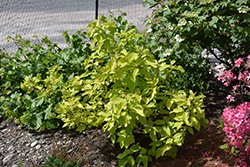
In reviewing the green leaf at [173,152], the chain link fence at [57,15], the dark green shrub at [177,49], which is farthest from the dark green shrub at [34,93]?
the chain link fence at [57,15]

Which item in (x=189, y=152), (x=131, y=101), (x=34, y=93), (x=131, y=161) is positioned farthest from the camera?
(x=34, y=93)

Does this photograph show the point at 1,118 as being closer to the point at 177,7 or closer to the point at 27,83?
the point at 27,83

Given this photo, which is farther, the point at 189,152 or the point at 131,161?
the point at 189,152

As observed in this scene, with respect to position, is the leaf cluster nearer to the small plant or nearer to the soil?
the soil

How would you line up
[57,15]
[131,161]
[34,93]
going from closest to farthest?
[131,161], [34,93], [57,15]

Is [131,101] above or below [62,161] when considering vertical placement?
above

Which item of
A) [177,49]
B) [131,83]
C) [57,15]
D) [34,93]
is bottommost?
[34,93]

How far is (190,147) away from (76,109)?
1.25 meters

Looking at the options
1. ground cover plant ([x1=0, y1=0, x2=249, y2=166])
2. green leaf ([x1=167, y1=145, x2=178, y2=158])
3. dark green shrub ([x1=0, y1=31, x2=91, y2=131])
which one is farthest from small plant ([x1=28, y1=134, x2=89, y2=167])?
green leaf ([x1=167, y1=145, x2=178, y2=158])

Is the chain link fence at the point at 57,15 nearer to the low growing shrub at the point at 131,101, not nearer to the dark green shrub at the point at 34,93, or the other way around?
the dark green shrub at the point at 34,93

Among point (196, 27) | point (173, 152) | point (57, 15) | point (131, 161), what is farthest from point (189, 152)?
point (57, 15)

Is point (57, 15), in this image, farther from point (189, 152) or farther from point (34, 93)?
point (189, 152)

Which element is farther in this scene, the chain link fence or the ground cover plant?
the chain link fence

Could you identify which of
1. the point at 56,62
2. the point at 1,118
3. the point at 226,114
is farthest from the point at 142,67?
the point at 1,118
